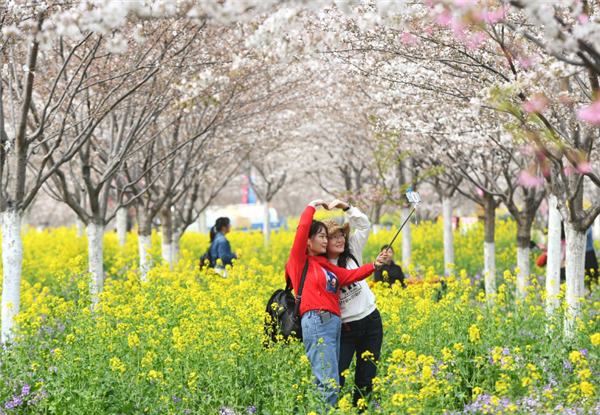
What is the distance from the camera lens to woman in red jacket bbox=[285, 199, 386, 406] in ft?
13.7

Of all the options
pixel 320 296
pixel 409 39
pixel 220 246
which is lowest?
pixel 320 296

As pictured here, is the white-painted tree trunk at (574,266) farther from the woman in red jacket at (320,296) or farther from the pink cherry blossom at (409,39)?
the woman in red jacket at (320,296)

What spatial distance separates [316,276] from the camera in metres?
4.27

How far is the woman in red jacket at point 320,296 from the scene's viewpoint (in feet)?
13.7

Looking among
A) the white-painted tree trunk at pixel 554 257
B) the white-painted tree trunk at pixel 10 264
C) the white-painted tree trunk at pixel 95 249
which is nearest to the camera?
the white-painted tree trunk at pixel 10 264

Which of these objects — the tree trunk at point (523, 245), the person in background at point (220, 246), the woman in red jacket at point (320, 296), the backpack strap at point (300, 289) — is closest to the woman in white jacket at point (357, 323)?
the woman in red jacket at point (320, 296)

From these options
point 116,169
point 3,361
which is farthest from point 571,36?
point 116,169

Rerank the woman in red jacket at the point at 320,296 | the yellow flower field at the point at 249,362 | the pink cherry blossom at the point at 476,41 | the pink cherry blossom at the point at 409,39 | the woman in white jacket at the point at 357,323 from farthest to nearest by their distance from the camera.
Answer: the pink cherry blossom at the point at 409,39 → the pink cherry blossom at the point at 476,41 → the woman in white jacket at the point at 357,323 → the woman in red jacket at the point at 320,296 → the yellow flower field at the point at 249,362

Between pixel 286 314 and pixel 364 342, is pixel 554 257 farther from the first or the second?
pixel 286 314

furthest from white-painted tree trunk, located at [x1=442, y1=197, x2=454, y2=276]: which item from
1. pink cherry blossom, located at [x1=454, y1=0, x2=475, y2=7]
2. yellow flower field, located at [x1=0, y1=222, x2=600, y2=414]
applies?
pink cherry blossom, located at [x1=454, y1=0, x2=475, y2=7]

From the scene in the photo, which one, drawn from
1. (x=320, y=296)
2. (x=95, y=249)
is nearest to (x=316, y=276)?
(x=320, y=296)

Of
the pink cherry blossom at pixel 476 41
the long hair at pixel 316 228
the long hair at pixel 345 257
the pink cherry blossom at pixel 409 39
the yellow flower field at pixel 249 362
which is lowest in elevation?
the yellow flower field at pixel 249 362

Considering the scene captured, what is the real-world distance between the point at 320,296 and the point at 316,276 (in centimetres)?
14

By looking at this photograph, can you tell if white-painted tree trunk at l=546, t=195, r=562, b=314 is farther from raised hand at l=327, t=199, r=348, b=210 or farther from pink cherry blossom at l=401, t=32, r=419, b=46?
raised hand at l=327, t=199, r=348, b=210
